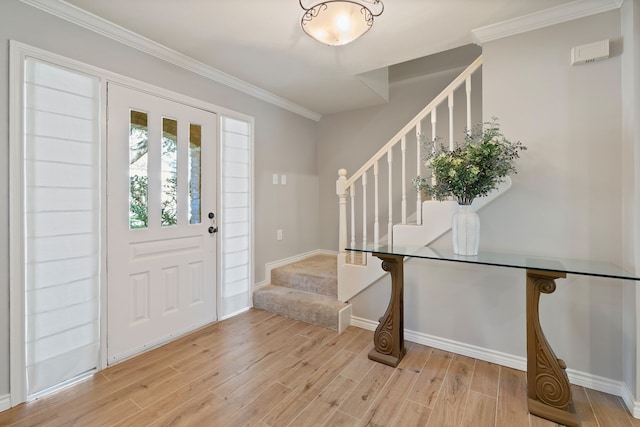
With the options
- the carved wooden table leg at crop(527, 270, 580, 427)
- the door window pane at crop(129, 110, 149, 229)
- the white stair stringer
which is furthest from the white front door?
the carved wooden table leg at crop(527, 270, 580, 427)

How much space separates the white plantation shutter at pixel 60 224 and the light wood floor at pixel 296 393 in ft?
0.82

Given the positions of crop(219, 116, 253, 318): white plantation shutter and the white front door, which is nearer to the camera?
the white front door

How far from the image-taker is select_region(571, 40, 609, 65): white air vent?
169 cm

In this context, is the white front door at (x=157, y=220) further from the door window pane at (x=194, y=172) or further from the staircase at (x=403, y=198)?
the staircase at (x=403, y=198)

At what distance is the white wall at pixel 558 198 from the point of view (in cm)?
172

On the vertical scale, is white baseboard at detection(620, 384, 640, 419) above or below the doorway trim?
below

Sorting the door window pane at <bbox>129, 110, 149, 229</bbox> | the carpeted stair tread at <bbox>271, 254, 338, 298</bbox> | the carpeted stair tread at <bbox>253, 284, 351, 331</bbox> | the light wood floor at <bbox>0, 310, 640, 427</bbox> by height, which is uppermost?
the door window pane at <bbox>129, 110, 149, 229</bbox>

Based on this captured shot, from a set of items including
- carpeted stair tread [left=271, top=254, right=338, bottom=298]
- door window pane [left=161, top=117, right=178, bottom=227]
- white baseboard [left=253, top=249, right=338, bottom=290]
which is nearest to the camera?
door window pane [left=161, top=117, right=178, bottom=227]

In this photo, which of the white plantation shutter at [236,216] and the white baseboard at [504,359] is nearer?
the white baseboard at [504,359]

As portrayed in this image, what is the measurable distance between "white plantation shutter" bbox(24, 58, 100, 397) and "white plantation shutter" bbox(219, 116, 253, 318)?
3.43 ft

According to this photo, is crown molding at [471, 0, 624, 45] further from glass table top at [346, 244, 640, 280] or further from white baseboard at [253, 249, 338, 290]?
white baseboard at [253, 249, 338, 290]

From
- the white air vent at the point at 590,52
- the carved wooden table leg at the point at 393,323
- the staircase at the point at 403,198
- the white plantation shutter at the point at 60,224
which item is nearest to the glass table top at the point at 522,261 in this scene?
the carved wooden table leg at the point at 393,323

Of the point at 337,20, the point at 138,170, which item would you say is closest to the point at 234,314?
the point at 138,170

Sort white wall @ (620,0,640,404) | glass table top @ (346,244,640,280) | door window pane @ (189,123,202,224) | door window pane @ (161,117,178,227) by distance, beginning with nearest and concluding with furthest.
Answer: glass table top @ (346,244,640,280) < white wall @ (620,0,640,404) < door window pane @ (161,117,178,227) < door window pane @ (189,123,202,224)
